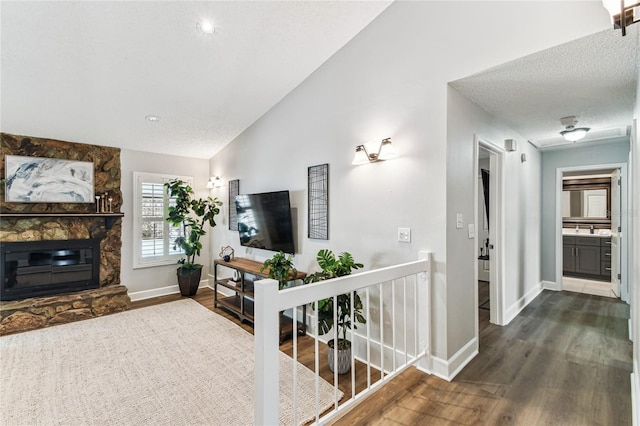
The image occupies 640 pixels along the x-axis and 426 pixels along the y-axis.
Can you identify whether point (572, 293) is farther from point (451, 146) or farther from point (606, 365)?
point (451, 146)

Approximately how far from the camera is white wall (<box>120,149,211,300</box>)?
180 inches

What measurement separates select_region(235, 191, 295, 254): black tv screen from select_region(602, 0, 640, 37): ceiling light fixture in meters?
2.85

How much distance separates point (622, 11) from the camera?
1.28 metres

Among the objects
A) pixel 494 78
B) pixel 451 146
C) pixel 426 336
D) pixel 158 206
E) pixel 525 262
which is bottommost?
pixel 426 336

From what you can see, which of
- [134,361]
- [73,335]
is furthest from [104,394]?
[73,335]

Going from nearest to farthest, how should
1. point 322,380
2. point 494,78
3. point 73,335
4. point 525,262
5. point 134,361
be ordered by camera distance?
point 494,78 < point 322,380 < point 134,361 < point 73,335 < point 525,262

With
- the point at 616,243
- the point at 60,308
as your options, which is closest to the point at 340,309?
the point at 60,308

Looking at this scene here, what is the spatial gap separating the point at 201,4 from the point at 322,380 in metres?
3.21

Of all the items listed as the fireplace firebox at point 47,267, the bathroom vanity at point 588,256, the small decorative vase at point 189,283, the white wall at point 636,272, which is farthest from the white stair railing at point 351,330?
the bathroom vanity at point 588,256

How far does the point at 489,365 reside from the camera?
2.47 metres

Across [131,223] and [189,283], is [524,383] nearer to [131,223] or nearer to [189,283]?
[189,283]

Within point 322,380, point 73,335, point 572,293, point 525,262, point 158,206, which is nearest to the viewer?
point 322,380

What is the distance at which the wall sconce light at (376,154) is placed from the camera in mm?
2457

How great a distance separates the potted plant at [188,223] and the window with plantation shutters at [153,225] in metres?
0.12
